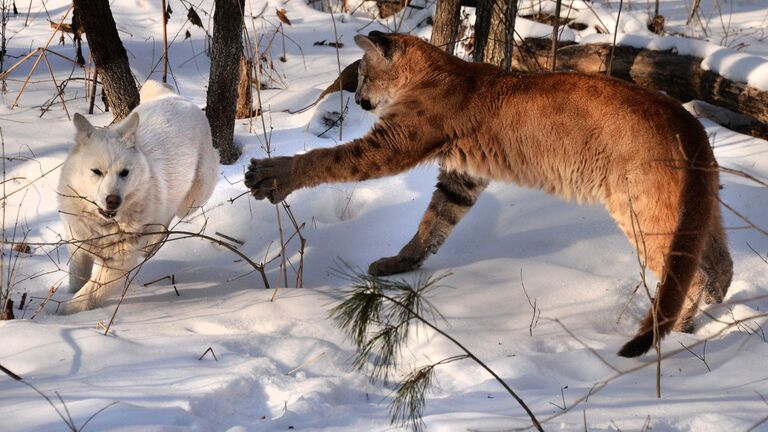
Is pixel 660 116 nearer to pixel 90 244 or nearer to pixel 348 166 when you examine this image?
pixel 348 166

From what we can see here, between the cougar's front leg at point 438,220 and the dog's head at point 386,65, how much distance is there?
0.65m

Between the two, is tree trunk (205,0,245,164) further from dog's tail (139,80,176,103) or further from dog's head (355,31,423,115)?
dog's head (355,31,423,115)

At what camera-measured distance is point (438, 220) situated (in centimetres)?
523

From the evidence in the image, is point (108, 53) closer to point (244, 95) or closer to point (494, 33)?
point (244, 95)

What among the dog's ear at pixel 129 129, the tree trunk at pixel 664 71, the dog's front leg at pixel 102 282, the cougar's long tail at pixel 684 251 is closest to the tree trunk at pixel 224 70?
the dog's ear at pixel 129 129

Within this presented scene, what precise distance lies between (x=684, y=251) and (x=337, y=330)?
174 centimetres

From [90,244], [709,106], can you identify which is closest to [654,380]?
[90,244]

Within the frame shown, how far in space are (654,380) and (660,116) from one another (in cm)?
147

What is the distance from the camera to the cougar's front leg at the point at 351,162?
4.45 metres

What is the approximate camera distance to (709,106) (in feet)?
25.9

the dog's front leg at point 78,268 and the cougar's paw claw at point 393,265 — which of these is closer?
the dog's front leg at point 78,268

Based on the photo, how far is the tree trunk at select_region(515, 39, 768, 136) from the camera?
6.96 meters

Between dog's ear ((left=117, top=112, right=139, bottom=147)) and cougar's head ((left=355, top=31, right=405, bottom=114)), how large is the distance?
1.38 metres

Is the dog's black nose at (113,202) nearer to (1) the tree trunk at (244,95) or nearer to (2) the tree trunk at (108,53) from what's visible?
(2) the tree trunk at (108,53)
